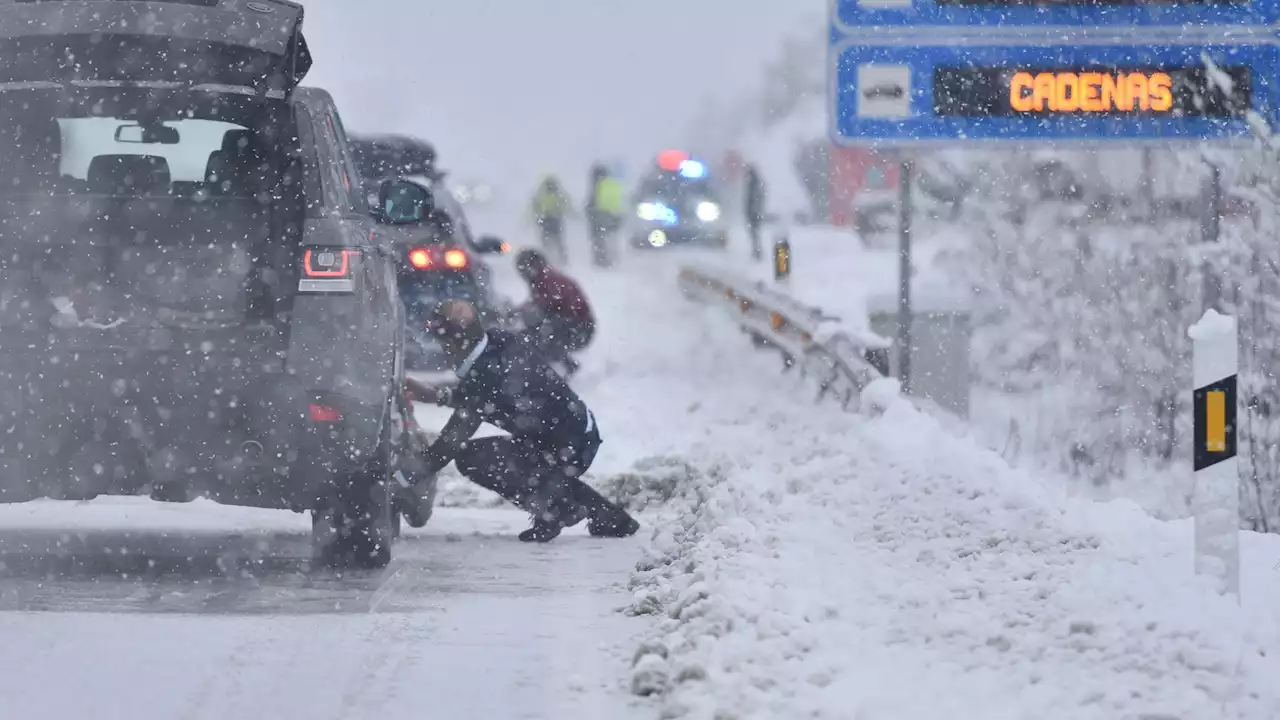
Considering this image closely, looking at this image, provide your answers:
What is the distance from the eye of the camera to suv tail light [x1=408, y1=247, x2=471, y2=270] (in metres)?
15.8

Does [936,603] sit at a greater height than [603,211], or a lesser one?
greater

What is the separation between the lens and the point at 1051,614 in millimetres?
6883

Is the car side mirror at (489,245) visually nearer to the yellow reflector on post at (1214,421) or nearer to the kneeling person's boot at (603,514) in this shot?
the kneeling person's boot at (603,514)

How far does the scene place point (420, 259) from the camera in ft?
52.0

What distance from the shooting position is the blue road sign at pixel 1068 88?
12391 mm

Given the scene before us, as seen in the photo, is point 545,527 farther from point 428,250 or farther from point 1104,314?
point 1104,314

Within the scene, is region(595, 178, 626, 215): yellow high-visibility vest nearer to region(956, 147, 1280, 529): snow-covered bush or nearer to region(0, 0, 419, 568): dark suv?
region(956, 147, 1280, 529): snow-covered bush

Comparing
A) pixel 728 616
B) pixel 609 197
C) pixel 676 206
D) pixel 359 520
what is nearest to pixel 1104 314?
pixel 359 520

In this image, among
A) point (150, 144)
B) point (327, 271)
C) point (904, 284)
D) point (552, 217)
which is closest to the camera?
point (327, 271)

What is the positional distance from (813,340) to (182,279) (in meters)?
7.65

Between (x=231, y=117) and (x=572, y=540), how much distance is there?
3242 mm

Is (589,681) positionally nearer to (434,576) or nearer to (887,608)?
(887,608)

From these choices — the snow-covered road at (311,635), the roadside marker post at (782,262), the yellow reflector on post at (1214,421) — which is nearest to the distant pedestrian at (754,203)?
the roadside marker post at (782,262)

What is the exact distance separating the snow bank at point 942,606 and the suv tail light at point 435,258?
5.68 metres
